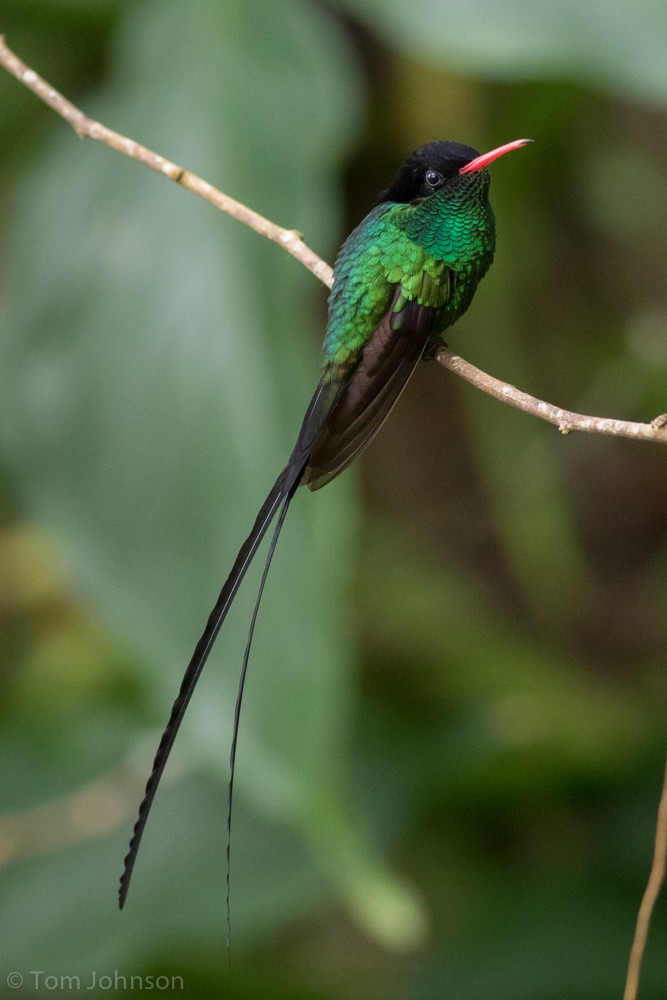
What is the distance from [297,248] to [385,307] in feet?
0.35

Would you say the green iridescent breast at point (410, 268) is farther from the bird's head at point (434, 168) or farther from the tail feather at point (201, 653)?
the tail feather at point (201, 653)

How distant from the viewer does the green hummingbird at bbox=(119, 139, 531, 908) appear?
1014mm

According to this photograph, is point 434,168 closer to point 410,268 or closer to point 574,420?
point 410,268

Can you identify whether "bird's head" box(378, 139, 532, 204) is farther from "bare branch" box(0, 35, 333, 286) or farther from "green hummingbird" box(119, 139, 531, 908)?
"bare branch" box(0, 35, 333, 286)

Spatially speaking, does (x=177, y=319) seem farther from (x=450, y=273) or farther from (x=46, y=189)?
(x=450, y=273)

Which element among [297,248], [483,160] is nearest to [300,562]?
[297,248]

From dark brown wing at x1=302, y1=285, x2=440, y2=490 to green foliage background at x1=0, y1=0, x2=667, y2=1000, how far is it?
0.57 meters

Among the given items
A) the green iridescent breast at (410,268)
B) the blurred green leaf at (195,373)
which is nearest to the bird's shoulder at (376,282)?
the green iridescent breast at (410,268)

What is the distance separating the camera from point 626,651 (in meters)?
2.81

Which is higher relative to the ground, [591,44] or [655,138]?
[655,138]

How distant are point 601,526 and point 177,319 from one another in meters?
1.56

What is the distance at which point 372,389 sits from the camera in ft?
3.43

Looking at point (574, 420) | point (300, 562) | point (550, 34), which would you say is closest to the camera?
point (574, 420)

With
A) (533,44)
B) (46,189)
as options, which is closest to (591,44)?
(533,44)
